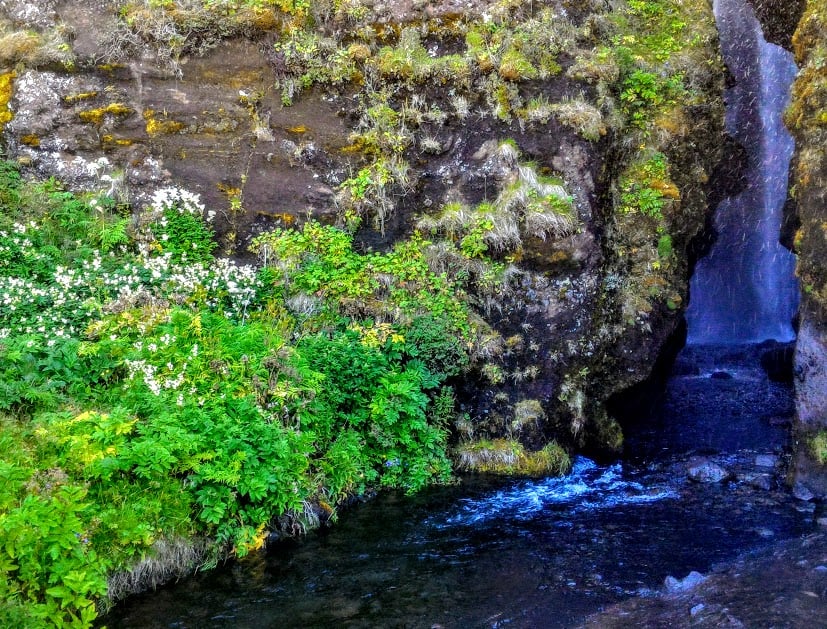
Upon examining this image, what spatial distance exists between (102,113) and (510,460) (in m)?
9.33

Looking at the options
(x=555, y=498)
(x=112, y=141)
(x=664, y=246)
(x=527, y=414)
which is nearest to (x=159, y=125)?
(x=112, y=141)

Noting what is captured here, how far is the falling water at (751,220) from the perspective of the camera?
58.0 ft

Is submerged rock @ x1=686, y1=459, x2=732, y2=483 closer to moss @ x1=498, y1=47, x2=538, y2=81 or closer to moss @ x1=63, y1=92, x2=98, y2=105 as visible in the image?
moss @ x1=498, y1=47, x2=538, y2=81

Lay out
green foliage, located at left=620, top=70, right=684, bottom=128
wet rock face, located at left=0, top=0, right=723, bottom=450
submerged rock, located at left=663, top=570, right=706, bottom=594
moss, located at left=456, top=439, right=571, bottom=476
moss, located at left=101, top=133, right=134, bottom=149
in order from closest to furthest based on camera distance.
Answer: submerged rock, located at left=663, top=570, right=706, bottom=594
moss, located at left=456, top=439, right=571, bottom=476
wet rock face, located at left=0, top=0, right=723, bottom=450
moss, located at left=101, top=133, right=134, bottom=149
green foliage, located at left=620, top=70, right=684, bottom=128

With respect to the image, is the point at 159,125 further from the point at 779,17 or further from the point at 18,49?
the point at 779,17

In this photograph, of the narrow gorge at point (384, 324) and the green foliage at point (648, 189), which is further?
the green foliage at point (648, 189)

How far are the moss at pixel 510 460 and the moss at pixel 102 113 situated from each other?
8396 mm

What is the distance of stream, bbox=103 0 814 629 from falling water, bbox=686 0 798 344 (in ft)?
16.9

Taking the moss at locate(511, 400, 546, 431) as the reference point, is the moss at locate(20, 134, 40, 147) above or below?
above

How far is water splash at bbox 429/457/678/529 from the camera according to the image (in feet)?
28.6

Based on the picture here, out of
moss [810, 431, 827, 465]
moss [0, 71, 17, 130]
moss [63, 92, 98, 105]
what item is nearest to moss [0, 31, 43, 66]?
moss [0, 71, 17, 130]

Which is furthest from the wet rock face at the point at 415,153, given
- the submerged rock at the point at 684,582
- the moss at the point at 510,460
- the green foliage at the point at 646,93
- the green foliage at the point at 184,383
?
the submerged rock at the point at 684,582

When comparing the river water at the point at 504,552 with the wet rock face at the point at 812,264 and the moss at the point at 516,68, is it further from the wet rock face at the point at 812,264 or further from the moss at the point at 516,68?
the moss at the point at 516,68

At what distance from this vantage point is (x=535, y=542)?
313 inches
